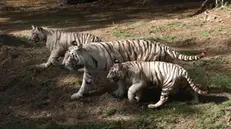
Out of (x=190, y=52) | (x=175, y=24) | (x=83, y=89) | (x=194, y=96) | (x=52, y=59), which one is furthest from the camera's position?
(x=175, y=24)

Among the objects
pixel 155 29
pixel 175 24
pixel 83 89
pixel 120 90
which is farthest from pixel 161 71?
pixel 175 24

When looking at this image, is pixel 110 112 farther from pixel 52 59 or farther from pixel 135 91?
pixel 52 59

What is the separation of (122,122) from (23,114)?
1709mm

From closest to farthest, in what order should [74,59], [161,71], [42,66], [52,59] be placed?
1. [161,71]
2. [74,59]
3. [52,59]
4. [42,66]

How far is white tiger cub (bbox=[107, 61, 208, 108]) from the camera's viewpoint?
219 inches

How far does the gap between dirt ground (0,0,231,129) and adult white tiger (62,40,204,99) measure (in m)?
0.38

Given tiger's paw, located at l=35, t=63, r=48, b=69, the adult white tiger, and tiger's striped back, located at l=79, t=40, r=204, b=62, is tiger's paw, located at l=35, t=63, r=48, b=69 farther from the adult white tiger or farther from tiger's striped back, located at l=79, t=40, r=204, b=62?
tiger's striped back, located at l=79, t=40, r=204, b=62

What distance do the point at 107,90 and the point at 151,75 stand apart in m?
1.16

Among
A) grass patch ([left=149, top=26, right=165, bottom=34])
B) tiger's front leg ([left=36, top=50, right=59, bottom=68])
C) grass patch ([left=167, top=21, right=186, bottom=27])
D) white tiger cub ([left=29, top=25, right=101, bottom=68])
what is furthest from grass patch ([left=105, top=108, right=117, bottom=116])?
grass patch ([left=167, top=21, right=186, bottom=27])

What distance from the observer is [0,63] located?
8.40 meters

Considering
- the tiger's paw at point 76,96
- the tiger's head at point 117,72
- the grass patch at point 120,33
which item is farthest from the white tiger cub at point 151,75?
the grass patch at point 120,33

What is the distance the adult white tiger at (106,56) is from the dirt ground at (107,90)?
1.25 ft

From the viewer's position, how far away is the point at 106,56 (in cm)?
A: 625

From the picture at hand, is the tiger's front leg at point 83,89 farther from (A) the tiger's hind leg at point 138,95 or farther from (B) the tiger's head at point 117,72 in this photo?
(A) the tiger's hind leg at point 138,95
